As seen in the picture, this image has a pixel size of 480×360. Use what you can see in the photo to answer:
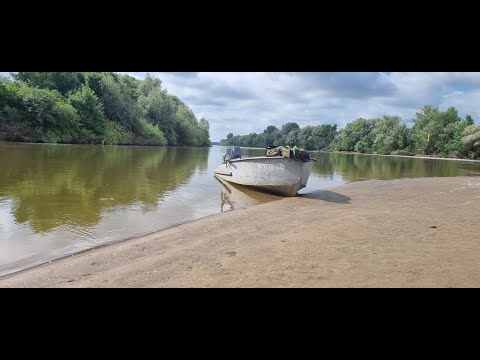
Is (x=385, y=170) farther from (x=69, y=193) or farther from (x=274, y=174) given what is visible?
(x=69, y=193)

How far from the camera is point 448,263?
532cm

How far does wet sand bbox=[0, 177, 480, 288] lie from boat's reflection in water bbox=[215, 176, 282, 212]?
2262mm

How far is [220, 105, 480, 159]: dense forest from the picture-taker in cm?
6825

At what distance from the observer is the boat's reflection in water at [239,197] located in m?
12.3

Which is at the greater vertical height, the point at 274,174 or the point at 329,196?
the point at 274,174

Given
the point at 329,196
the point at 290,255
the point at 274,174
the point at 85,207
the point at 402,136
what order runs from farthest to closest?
the point at 402,136, the point at 329,196, the point at 274,174, the point at 85,207, the point at 290,255

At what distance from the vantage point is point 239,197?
14047 mm

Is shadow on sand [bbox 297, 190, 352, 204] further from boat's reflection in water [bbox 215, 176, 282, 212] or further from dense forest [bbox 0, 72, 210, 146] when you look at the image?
dense forest [bbox 0, 72, 210, 146]

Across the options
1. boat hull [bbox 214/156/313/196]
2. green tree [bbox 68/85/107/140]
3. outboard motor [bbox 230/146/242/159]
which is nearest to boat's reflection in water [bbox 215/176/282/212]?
boat hull [bbox 214/156/313/196]

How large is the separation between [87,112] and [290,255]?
6258 cm

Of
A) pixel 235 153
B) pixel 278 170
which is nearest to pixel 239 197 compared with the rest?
pixel 278 170

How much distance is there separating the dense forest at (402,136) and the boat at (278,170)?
1464 inches
